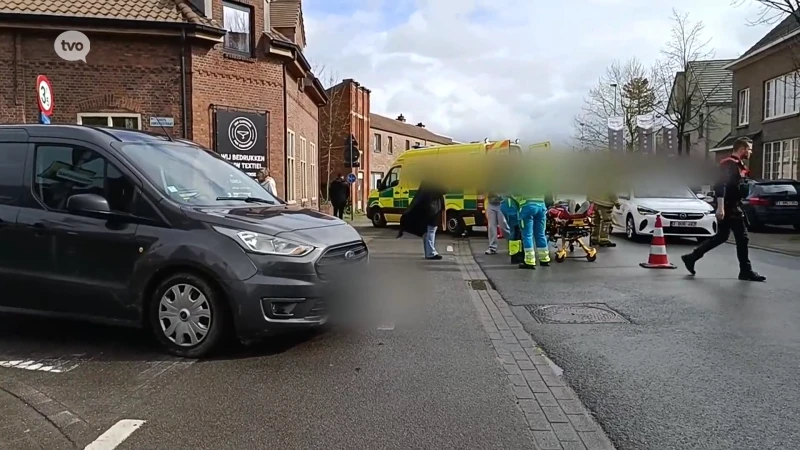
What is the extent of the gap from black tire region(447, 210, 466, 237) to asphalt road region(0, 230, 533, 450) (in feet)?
36.3

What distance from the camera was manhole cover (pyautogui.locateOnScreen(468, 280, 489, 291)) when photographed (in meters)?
8.91

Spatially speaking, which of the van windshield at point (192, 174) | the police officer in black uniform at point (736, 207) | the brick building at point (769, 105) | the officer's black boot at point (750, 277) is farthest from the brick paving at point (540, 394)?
the brick building at point (769, 105)

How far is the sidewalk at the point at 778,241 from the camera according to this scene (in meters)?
13.9

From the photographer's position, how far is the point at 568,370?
5.02 m

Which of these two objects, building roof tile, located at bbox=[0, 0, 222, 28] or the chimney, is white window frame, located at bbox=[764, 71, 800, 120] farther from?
building roof tile, located at bbox=[0, 0, 222, 28]

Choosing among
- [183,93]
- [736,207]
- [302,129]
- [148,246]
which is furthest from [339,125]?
[148,246]

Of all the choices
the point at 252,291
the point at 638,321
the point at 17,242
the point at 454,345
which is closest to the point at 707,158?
the point at 638,321

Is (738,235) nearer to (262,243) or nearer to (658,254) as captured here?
(658,254)

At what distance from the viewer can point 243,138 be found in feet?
58.1

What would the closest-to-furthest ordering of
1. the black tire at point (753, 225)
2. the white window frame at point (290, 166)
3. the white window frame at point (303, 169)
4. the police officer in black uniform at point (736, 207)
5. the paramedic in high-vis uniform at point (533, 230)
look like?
the police officer in black uniform at point (736, 207) → the paramedic in high-vis uniform at point (533, 230) → the black tire at point (753, 225) → the white window frame at point (290, 166) → the white window frame at point (303, 169)

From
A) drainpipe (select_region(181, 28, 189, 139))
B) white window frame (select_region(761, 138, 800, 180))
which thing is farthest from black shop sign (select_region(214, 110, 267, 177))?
white window frame (select_region(761, 138, 800, 180))

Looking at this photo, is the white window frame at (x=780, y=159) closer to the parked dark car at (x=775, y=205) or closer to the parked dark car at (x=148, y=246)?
the parked dark car at (x=775, y=205)

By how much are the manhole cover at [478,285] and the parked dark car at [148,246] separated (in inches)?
128

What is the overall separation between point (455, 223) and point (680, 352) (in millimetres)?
12456
